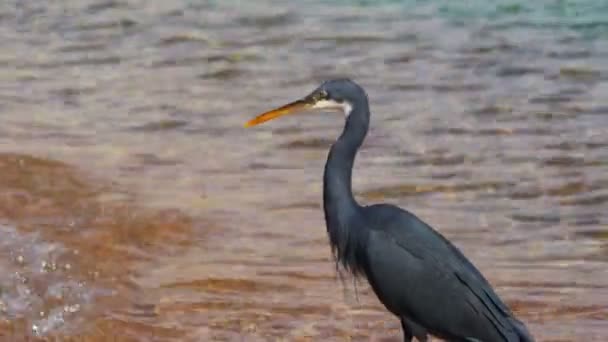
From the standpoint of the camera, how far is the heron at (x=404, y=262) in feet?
18.9

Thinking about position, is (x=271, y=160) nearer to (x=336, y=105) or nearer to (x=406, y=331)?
(x=336, y=105)

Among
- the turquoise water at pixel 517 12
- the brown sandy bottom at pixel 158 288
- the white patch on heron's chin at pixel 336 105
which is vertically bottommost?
the turquoise water at pixel 517 12

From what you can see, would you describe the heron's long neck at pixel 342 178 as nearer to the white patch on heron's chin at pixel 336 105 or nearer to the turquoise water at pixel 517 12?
the white patch on heron's chin at pixel 336 105

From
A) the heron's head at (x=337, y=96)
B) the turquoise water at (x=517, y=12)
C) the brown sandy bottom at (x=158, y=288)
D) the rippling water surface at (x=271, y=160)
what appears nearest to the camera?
the heron's head at (x=337, y=96)

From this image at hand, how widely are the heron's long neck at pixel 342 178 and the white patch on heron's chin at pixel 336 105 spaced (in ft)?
0.07

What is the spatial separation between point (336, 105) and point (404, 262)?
75 centimetres

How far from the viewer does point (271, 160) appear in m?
9.61

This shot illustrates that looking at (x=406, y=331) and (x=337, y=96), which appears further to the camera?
(x=337, y=96)

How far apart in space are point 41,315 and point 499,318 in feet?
6.49

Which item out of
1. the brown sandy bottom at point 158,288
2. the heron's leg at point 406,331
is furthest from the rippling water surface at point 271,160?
the heron's leg at point 406,331

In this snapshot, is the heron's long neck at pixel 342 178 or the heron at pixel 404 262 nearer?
the heron at pixel 404 262

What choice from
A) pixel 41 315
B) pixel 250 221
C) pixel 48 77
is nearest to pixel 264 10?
pixel 48 77

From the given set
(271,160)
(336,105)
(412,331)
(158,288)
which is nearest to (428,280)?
(412,331)

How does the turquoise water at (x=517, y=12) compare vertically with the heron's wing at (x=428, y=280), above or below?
below
